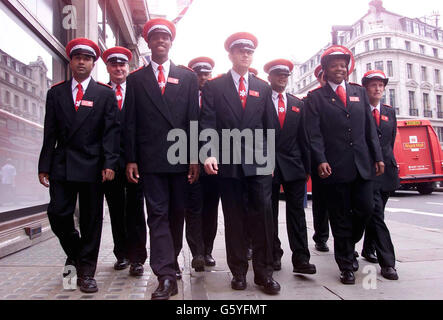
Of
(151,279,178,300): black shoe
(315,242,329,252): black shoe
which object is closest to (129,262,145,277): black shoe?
(151,279,178,300): black shoe

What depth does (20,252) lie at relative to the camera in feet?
15.7

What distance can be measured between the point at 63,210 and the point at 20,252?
1.97 meters

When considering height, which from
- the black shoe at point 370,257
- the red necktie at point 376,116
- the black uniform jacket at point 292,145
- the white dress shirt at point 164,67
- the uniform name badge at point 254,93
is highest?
the white dress shirt at point 164,67

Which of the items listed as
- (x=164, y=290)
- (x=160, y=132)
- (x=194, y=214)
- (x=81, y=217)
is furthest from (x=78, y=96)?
(x=164, y=290)

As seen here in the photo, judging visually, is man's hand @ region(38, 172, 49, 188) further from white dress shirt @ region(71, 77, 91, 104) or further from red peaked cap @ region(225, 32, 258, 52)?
red peaked cap @ region(225, 32, 258, 52)

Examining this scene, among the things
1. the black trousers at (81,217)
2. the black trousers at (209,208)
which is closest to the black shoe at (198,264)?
the black trousers at (209,208)

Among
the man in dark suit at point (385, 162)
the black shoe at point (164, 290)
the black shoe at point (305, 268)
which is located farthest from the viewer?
the man in dark suit at point (385, 162)

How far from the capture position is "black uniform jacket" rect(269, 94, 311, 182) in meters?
3.95

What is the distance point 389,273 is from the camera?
361cm

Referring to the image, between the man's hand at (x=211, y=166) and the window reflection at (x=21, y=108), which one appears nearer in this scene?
the man's hand at (x=211, y=166)

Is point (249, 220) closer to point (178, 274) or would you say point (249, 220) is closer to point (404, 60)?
point (178, 274)

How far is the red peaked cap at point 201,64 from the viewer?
499cm

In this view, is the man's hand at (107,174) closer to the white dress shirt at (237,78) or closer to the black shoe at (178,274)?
the black shoe at (178,274)

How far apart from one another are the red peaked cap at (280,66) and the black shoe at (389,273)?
2.20 m
